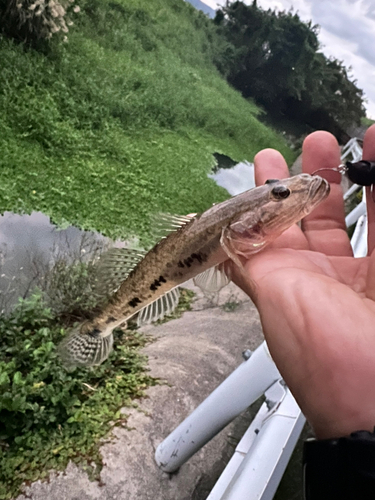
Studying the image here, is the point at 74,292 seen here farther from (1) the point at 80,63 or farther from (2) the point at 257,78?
(2) the point at 257,78

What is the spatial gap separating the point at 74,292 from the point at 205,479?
1441 mm

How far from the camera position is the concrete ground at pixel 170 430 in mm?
1691

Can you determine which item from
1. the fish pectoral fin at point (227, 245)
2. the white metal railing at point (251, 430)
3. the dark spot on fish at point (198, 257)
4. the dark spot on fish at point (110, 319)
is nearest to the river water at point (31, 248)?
the dark spot on fish at point (110, 319)

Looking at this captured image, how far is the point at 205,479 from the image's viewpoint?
5.89ft

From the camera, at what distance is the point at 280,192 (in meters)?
1.18

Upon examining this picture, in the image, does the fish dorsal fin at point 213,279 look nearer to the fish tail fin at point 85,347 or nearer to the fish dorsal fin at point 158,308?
the fish dorsal fin at point 158,308

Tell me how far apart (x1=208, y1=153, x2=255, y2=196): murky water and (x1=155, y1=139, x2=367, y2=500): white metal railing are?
342 centimetres

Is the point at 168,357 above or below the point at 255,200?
below

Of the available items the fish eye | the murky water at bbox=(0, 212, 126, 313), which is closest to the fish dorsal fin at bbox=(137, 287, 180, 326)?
the fish eye

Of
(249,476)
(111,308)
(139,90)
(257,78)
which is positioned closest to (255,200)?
(111,308)

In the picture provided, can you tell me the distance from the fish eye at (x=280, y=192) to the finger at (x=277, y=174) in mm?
198

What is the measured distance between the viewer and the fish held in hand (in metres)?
1.19

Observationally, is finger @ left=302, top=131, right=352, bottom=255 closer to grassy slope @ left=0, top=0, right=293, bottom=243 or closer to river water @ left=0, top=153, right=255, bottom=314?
river water @ left=0, top=153, right=255, bottom=314

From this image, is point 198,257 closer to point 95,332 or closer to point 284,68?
point 95,332
